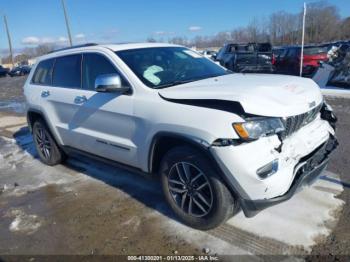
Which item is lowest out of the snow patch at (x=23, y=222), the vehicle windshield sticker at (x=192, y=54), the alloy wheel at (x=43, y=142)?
the snow patch at (x=23, y=222)

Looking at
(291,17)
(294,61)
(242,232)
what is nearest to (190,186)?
(242,232)

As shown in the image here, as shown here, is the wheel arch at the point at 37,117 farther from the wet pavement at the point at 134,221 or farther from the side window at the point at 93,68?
the side window at the point at 93,68

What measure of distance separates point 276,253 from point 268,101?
1339mm

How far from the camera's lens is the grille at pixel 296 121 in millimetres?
2869

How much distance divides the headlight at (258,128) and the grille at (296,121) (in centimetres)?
9

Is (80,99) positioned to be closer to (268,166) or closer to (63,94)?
(63,94)

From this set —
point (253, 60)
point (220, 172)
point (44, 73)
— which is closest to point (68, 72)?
point (44, 73)

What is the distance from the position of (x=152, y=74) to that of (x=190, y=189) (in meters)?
1.36

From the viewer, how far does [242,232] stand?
3.22 m

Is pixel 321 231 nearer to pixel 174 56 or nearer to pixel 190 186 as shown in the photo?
pixel 190 186

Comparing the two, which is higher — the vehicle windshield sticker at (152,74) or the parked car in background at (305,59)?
the vehicle windshield sticker at (152,74)

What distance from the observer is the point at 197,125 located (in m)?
2.88

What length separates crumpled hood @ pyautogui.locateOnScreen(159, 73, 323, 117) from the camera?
2762 millimetres

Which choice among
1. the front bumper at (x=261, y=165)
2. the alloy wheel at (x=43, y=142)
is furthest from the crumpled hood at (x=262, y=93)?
the alloy wheel at (x=43, y=142)
